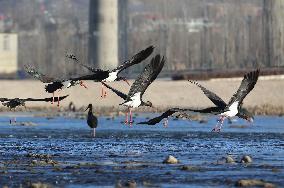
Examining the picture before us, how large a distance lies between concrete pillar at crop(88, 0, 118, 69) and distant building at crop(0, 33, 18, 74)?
850cm

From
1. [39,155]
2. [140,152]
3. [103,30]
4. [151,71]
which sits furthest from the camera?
[103,30]

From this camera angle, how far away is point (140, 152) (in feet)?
122

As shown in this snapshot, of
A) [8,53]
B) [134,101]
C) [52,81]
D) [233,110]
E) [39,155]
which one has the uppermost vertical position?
[8,53]

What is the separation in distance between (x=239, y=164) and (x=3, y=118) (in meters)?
28.3

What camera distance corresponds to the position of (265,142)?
41.8m

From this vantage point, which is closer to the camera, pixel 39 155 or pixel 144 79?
pixel 144 79

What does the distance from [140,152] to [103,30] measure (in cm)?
7859

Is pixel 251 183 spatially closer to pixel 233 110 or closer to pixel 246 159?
pixel 246 159

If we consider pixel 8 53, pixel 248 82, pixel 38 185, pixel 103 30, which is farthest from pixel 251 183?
pixel 8 53

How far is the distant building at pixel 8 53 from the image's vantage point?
120 m

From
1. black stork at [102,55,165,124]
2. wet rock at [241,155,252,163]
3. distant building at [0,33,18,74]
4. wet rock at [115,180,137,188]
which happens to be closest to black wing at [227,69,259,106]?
wet rock at [241,155,252,163]

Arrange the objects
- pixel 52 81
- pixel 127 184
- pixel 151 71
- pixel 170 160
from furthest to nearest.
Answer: pixel 52 81 < pixel 151 71 < pixel 170 160 < pixel 127 184

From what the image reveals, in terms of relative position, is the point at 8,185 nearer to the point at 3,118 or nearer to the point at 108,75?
the point at 108,75

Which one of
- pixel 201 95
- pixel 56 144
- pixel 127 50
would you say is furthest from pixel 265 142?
pixel 127 50
